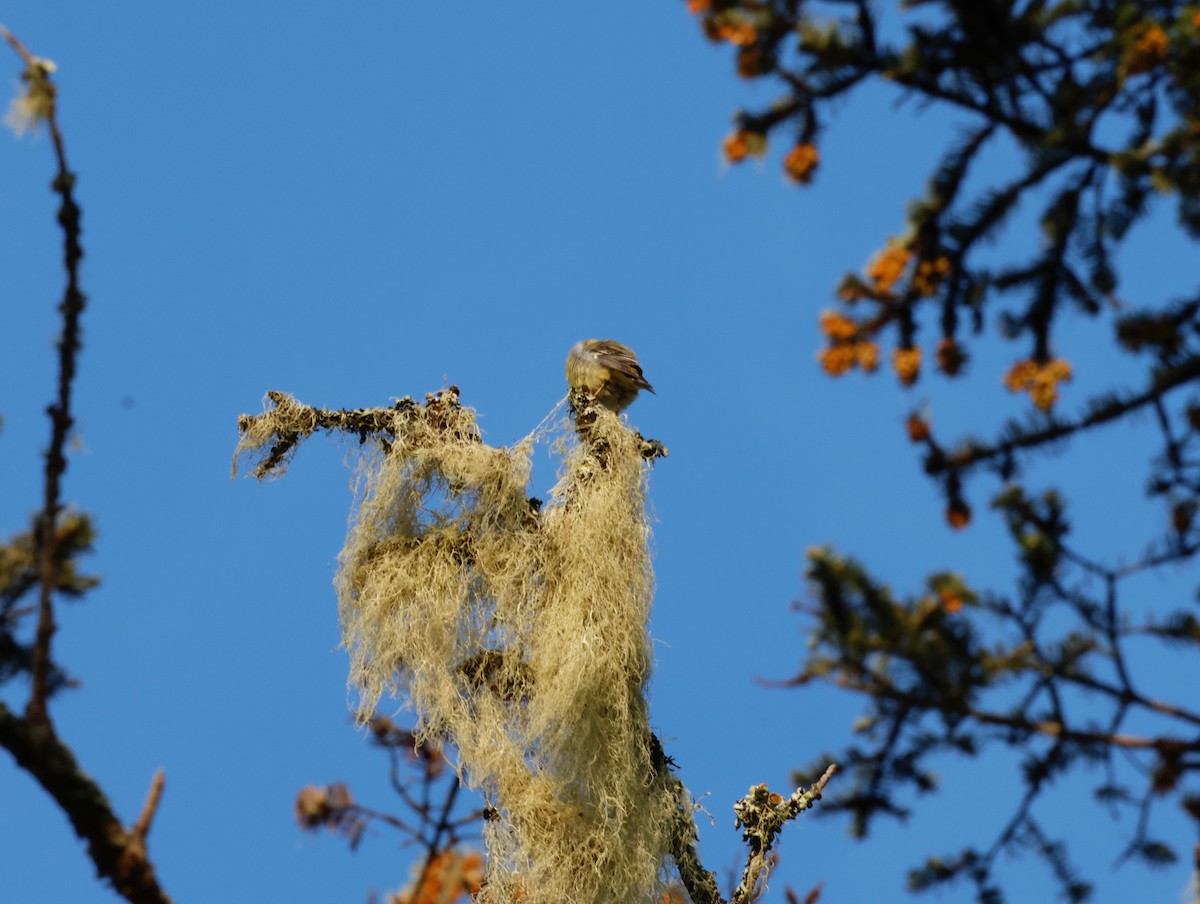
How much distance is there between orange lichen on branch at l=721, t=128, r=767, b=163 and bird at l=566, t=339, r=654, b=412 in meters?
3.61

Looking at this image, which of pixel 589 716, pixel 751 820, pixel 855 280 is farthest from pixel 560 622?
pixel 855 280

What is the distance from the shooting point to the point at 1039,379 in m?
2.87

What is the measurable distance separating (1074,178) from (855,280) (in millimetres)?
491

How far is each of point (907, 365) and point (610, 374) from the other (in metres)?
3.84

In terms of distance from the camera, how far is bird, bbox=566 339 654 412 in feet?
22.0

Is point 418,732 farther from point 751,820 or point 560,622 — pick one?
point 751,820

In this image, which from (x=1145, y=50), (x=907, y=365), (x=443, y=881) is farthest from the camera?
(x=907, y=365)

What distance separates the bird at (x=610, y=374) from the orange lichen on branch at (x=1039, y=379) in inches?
149

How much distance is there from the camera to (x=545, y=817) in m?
5.18

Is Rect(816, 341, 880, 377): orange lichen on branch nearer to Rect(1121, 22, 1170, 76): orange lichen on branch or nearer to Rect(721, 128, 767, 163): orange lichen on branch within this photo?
Rect(721, 128, 767, 163): orange lichen on branch

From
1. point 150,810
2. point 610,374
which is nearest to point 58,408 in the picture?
point 150,810

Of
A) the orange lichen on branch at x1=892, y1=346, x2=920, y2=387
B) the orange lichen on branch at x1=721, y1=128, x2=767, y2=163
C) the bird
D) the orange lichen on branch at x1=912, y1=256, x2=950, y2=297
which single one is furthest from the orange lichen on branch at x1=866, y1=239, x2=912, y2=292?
the bird

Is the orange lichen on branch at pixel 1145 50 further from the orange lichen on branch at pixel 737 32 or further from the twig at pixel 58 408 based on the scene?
the twig at pixel 58 408

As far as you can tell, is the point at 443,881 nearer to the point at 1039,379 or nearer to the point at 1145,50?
the point at 1039,379
